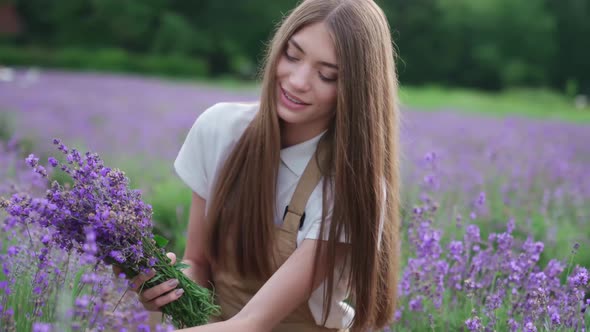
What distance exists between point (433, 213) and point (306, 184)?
0.90 meters

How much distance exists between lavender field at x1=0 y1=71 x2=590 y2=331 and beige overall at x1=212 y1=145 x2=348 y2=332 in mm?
304

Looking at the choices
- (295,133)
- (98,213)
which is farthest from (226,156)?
(98,213)

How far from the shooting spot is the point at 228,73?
105 ft

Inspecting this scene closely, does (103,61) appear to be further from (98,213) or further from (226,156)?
(98,213)

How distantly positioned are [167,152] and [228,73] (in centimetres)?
2643

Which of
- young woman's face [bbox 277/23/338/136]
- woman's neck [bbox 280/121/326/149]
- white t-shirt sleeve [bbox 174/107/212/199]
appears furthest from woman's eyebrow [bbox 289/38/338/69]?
white t-shirt sleeve [bbox 174/107/212/199]

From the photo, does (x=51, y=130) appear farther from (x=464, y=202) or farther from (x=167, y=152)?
(x=464, y=202)

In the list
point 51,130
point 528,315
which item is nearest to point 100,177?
point 528,315

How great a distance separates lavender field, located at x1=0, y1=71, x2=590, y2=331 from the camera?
183cm

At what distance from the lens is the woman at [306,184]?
191 cm

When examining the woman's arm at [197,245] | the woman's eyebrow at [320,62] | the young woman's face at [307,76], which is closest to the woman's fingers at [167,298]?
the woman's arm at [197,245]

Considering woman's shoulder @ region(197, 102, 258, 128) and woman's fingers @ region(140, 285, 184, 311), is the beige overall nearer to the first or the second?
woman's shoulder @ region(197, 102, 258, 128)

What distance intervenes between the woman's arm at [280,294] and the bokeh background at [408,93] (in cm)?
62

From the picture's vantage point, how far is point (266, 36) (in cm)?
3447
